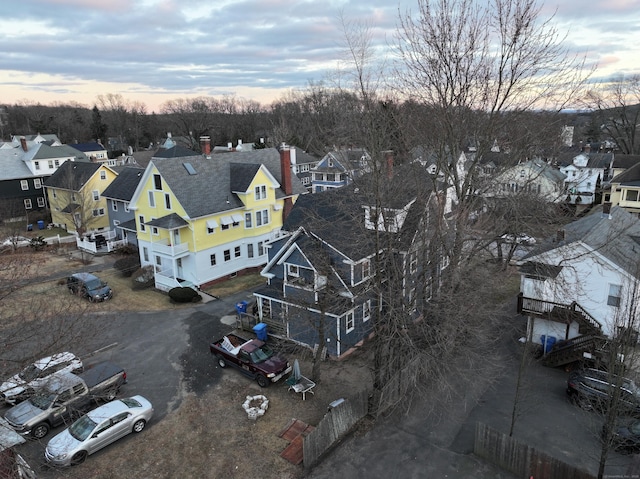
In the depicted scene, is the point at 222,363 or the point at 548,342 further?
the point at 548,342

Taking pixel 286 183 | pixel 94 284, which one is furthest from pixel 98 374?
pixel 286 183

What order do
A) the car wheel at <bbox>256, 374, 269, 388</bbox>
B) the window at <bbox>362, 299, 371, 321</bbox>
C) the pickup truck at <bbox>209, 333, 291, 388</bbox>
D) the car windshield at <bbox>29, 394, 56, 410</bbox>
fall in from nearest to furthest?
1. the car windshield at <bbox>29, 394, 56, 410</bbox>
2. the car wheel at <bbox>256, 374, 269, 388</bbox>
3. the pickup truck at <bbox>209, 333, 291, 388</bbox>
4. the window at <bbox>362, 299, 371, 321</bbox>

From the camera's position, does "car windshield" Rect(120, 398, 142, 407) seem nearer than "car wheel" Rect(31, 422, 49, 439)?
No

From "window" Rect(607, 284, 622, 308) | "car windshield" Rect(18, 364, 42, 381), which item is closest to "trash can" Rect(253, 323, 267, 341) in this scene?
"car windshield" Rect(18, 364, 42, 381)

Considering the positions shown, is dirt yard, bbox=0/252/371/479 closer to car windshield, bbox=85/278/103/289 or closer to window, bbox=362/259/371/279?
window, bbox=362/259/371/279

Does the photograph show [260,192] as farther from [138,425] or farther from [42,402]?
[42,402]
